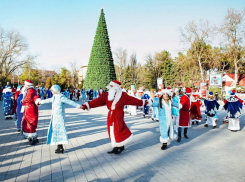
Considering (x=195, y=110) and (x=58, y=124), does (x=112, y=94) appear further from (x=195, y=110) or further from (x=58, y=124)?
(x=195, y=110)

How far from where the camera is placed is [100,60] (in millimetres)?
34250

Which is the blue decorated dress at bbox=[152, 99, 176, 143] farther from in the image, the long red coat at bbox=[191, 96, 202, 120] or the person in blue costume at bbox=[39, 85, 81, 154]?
the long red coat at bbox=[191, 96, 202, 120]

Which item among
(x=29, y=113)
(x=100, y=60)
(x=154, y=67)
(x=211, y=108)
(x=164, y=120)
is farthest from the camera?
(x=154, y=67)

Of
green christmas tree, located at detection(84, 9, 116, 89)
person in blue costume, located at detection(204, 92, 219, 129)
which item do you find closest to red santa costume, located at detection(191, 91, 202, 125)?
person in blue costume, located at detection(204, 92, 219, 129)

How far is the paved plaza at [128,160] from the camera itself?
432 cm

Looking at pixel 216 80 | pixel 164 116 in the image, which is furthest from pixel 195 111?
pixel 216 80

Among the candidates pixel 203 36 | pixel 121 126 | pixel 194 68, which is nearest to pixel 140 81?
pixel 194 68

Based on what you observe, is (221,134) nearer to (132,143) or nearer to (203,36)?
(132,143)

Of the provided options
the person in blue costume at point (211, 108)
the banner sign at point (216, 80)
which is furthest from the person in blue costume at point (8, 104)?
the banner sign at point (216, 80)

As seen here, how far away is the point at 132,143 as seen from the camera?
693cm

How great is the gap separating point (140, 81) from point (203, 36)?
60.5 ft

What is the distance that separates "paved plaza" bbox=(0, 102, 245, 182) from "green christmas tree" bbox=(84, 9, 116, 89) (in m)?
26.7

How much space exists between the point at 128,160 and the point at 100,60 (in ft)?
98.2

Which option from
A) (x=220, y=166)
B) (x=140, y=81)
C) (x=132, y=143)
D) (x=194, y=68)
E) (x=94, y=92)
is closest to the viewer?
(x=220, y=166)
